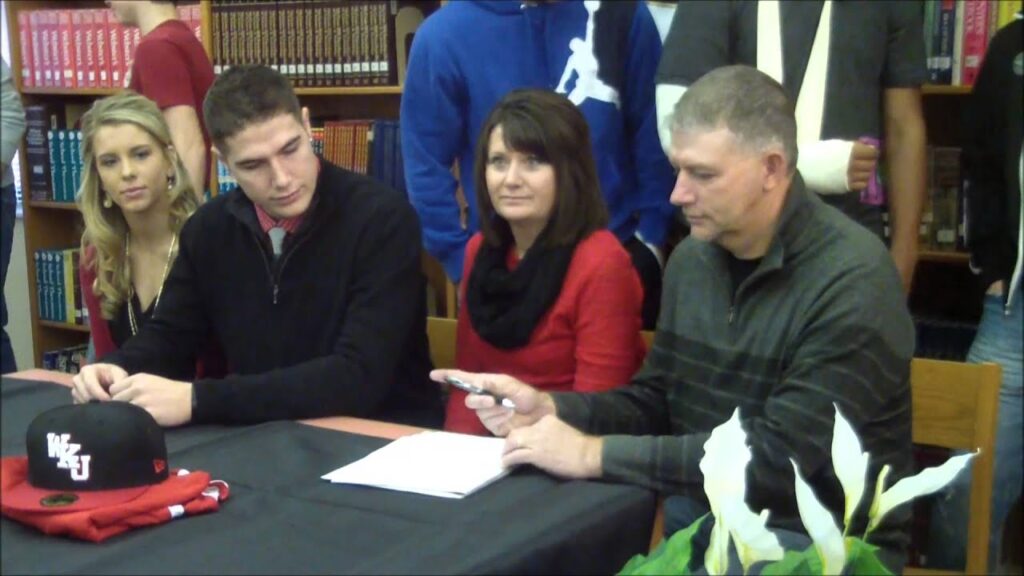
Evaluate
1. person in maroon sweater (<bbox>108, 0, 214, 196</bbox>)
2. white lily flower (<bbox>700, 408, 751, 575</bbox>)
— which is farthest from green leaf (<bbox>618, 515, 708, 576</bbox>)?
person in maroon sweater (<bbox>108, 0, 214, 196</bbox>)

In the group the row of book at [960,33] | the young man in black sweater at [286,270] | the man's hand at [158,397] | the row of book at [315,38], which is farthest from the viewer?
the row of book at [315,38]

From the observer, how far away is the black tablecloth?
40.2 inches

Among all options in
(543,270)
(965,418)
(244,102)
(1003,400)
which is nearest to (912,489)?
(965,418)

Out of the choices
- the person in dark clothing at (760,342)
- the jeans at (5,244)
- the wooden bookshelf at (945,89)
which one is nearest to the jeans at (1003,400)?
the wooden bookshelf at (945,89)

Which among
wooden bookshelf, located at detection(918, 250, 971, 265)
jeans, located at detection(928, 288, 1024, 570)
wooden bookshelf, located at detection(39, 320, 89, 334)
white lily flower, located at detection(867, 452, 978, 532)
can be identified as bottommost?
jeans, located at detection(928, 288, 1024, 570)

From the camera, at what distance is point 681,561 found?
0.91 m

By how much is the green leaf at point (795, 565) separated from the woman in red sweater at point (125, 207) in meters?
0.88

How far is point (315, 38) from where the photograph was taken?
132 inches

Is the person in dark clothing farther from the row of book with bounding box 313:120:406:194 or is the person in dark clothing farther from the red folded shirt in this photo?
the row of book with bounding box 313:120:406:194

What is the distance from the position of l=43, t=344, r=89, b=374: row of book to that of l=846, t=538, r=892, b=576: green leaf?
0.74 metres

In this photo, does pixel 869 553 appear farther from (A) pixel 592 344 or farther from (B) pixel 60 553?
(A) pixel 592 344

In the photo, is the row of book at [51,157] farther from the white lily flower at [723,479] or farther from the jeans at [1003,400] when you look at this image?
the jeans at [1003,400]

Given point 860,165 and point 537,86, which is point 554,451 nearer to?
point 860,165

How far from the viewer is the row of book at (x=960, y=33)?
2.67 meters
